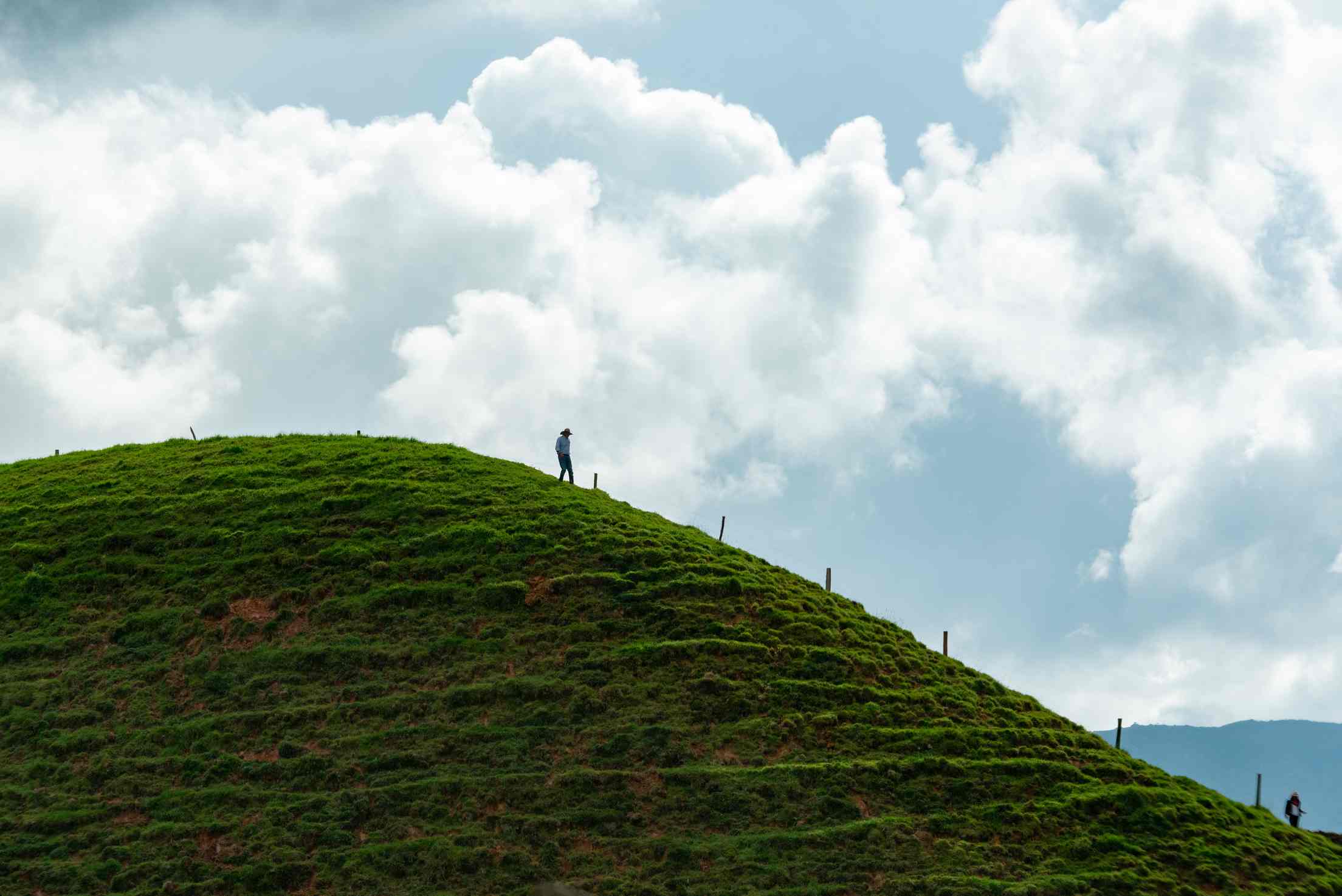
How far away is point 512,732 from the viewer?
107 ft

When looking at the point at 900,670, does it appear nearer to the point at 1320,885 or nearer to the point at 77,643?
the point at 1320,885

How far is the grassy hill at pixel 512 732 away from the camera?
29.0 m

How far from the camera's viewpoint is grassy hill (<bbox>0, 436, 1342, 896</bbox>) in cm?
A: 2895

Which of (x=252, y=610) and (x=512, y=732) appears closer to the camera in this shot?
(x=512, y=732)

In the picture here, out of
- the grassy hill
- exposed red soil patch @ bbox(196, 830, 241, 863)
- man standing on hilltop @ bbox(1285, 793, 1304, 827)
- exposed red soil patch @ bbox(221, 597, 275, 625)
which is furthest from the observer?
exposed red soil patch @ bbox(221, 597, 275, 625)

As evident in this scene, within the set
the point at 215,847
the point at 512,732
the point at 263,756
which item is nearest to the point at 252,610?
the point at 263,756

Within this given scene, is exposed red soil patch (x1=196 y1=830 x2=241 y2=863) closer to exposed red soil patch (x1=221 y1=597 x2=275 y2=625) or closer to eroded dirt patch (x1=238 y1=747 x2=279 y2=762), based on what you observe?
eroded dirt patch (x1=238 y1=747 x2=279 y2=762)

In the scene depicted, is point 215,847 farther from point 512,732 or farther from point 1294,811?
point 1294,811

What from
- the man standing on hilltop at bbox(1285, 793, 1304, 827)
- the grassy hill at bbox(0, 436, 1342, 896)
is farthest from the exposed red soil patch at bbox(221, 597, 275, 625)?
the man standing on hilltop at bbox(1285, 793, 1304, 827)

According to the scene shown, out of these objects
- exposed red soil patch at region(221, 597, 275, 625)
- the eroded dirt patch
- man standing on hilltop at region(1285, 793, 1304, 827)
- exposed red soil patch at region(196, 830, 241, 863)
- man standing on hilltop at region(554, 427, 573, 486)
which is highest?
man standing on hilltop at region(554, 427, 573, 486)

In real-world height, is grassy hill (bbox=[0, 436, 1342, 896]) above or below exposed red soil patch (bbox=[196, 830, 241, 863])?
above

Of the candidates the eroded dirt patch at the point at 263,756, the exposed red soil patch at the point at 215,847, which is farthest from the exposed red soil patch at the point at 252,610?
the exposed red soil patch at the point at 215,847

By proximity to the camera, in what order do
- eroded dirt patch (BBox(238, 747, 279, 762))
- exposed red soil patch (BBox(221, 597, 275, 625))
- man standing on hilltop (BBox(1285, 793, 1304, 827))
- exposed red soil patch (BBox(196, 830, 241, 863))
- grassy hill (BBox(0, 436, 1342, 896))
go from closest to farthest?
grassy hill (BBox(0, 436, 1342, 896)) < exposed red soil patch (BBox(196, 830, 241, 863)) < eroded dirt patch (BBox(238, 747, 279, 762)) < man standing on hilltop (BBox(1285, 793, 1304, 827)) < exposed red soil patch (BBox(221, 597, 275, 625))

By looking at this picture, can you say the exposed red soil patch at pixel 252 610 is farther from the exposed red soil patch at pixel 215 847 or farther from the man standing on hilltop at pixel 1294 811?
the man standing on hilltop at pixel 1294 811
